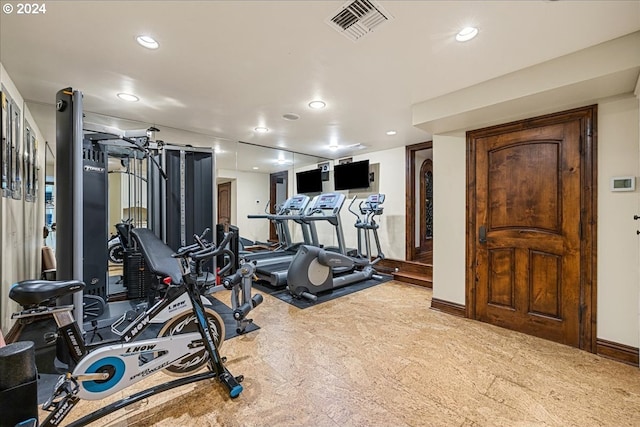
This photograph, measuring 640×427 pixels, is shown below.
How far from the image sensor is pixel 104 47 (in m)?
2.09

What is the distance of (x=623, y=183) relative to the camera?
2332 millimetres

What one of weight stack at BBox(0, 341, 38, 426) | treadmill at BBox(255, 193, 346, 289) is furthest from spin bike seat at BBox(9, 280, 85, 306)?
treadmill at BBox(255, 193, 346, 289)

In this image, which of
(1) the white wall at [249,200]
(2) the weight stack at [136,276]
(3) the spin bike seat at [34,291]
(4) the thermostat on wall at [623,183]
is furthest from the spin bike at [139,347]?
(1) the white wall at [249,200]

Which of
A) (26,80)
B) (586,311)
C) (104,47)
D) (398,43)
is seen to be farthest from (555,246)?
(26,80)

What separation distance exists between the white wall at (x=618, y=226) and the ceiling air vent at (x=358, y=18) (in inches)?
87.4

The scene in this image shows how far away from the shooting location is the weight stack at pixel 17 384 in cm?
104

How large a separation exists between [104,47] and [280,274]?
3.32 meters

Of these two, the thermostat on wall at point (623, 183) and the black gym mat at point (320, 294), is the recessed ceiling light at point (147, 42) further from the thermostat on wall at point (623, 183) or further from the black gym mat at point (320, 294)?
the thermostat on wall at point (623, 183)

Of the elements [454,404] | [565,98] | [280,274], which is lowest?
[454,404]

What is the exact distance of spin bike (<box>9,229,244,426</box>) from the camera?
139 centimetres

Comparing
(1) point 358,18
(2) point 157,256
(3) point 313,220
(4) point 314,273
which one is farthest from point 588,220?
→ (2) point 157,256

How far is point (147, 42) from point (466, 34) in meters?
2.28

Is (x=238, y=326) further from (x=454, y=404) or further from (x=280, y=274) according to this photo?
(x=454, y=404)

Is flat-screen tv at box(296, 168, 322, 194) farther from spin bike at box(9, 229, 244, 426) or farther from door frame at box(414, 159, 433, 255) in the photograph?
spin bike at box(9, 229, 244, 426)
